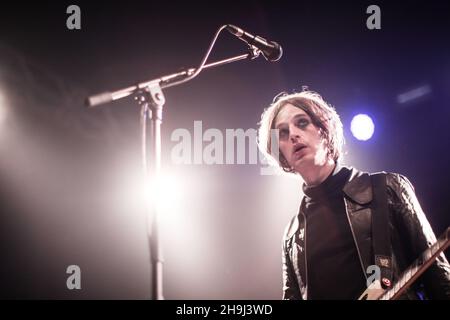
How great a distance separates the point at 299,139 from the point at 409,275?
0.78 meters

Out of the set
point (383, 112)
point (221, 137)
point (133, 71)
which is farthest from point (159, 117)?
point (383, 112)

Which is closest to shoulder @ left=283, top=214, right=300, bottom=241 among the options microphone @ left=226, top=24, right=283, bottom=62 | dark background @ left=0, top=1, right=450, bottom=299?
dark background @ left=0, top=1, right=450, bottom=299

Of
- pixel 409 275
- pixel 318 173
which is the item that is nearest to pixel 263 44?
pixel 318 173

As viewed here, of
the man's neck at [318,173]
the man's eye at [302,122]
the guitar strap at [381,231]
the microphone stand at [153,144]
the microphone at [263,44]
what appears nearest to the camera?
the microphone stand at [153,144]

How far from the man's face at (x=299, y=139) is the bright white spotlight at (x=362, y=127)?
0.93 ft

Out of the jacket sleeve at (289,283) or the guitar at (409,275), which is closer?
the guitar at (409,275)

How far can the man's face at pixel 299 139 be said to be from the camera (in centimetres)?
200

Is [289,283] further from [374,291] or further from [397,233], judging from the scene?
[397,233]

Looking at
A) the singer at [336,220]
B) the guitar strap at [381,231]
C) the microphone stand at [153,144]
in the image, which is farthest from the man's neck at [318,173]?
the microphone stand at [153,144]

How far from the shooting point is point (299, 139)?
2053mm

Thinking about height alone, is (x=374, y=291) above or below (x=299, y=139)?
below

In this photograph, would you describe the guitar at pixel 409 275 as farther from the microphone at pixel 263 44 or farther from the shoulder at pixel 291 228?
the microphone at pixel 263 44

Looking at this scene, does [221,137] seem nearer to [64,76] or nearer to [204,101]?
[204,101]

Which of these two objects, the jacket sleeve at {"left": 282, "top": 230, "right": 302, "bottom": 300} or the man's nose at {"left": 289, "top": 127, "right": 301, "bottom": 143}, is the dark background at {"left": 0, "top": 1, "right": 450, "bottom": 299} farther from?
the man's nose at {"left": 289, "top": 127, "right": 301, "bottom": 143}
